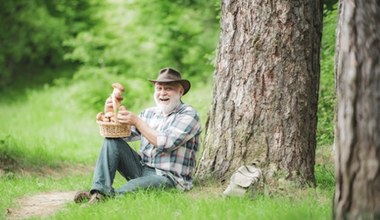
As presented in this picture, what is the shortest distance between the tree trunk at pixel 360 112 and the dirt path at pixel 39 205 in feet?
10.5

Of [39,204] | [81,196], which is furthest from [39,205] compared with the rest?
[81,196]

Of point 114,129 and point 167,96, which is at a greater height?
point 167,96

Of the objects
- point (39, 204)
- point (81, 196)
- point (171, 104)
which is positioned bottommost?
point (39, 204)

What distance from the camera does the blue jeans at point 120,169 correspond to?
646 centimetres

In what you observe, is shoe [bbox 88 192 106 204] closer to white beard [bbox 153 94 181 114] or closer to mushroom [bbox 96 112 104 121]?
mushroom [bbox 96 112 104 121]

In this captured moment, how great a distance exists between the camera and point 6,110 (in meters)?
19.3

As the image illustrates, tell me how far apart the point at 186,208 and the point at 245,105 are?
1.27 m

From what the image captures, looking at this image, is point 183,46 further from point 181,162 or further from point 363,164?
point 363,164

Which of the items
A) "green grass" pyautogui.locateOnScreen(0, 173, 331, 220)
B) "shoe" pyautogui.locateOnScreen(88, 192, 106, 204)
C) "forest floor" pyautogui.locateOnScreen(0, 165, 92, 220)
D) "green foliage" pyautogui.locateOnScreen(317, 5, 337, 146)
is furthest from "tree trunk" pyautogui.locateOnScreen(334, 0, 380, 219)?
"green foliage" pyautogui.locateOnScreen(317, 5, 337, 146)

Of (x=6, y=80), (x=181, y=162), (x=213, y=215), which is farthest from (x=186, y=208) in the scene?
(x=6, y=80)

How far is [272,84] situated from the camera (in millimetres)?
6418

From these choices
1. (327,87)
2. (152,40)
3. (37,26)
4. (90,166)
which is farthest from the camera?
(37,26)

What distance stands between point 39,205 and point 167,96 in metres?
1.72

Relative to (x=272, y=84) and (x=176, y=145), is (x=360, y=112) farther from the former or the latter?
(x=176, y=145)
